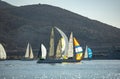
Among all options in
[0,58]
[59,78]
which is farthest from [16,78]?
[0,58]

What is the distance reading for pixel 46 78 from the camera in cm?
7450

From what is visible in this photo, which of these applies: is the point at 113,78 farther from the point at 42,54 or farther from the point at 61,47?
the point at 42,54

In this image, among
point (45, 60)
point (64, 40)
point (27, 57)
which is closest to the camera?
point (64, 40)

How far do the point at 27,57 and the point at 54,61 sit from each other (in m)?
57.0

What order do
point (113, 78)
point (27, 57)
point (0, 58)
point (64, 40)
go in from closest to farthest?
point (113, 78) < point (64, 40) < point (0, 58) < point (27, 57)

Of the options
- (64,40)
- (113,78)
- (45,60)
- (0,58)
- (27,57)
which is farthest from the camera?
(27,57)

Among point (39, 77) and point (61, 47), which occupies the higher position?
point (61, 47)

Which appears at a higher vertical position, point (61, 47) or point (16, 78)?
point (61, 47)

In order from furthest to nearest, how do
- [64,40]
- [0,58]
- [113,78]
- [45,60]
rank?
[0,58] → [45,60] → [64,40] → [113,78]

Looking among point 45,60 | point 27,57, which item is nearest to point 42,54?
point 45,60

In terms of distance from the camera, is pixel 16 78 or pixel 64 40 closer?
pixel 16 78

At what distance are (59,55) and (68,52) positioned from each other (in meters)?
4.24

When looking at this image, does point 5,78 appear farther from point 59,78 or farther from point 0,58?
point 0,58

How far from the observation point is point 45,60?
125 meters
